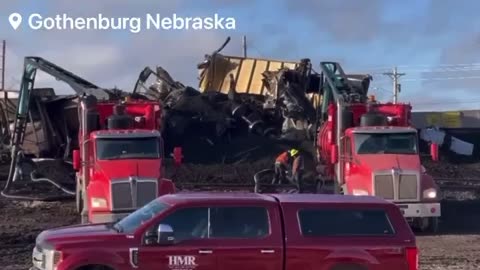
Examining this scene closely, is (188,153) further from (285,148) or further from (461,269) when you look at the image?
(461,269)

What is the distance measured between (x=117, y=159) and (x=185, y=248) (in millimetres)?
11880

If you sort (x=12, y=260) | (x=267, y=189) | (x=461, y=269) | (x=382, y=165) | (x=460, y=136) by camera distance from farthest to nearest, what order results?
1. (x=460, y=136)
2. (x=267, y=189)
3. (x=382, y=165)
4. (x=12, y=260)
5. (x=461, y=269)

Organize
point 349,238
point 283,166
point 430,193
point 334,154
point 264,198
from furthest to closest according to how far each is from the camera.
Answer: point 283,166 → point 334,154 → point 430,193 → point 264,198 → point 349,238

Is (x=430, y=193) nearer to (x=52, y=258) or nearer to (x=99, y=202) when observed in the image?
(x=99, y=202)

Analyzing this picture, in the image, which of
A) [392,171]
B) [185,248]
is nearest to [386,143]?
[392,171]

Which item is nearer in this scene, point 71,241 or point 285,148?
point 71,241

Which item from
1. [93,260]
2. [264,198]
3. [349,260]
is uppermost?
[264,198]

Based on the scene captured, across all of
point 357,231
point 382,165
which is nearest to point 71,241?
point 357,231

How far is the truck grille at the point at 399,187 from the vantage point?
25.5 metres

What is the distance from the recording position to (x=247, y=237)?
45.1ft

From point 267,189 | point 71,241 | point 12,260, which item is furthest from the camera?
point 267,189

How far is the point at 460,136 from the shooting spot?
149 feet

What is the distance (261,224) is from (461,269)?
6.49 metres

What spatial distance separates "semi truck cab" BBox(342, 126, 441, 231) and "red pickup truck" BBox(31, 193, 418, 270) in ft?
37.5
